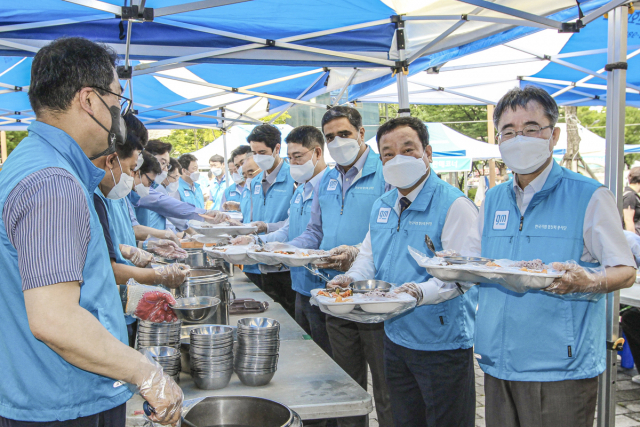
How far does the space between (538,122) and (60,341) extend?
2115mm

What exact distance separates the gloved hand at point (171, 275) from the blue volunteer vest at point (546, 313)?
1.58m

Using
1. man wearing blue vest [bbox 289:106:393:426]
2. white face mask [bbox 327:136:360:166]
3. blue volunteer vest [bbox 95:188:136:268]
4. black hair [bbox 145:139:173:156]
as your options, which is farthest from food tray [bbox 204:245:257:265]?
black hair [bbox 145:139:173:156]

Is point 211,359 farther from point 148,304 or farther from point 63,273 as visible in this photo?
point 63,273

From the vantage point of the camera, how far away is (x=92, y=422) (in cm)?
151

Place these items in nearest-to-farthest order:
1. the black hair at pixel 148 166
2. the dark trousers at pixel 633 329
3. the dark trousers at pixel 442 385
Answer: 1. the dark trousers at pixel 442 385
2. the dark trousers at pixel 633 329
3. the black hair at pixel 148 166

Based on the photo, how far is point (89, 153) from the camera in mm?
1615

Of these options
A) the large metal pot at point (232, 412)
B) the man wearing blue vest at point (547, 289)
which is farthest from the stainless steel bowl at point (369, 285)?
the large metal pot at point (232, 412)

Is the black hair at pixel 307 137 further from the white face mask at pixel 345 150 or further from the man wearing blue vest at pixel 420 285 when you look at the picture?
the man wearing blue vest at pixel 420 285

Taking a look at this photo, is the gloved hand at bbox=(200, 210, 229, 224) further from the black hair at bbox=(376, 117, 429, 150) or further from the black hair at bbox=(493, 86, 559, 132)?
the black hair at bbox=(493, 86, 559, 132)

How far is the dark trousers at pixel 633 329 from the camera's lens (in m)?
4.85

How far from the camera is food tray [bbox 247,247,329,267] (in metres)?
3.23

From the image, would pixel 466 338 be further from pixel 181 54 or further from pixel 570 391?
pixel 181 54

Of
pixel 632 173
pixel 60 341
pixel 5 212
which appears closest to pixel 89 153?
pixel 5 212

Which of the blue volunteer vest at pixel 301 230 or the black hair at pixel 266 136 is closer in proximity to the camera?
the blue volunteer vest at pixel 301 230
